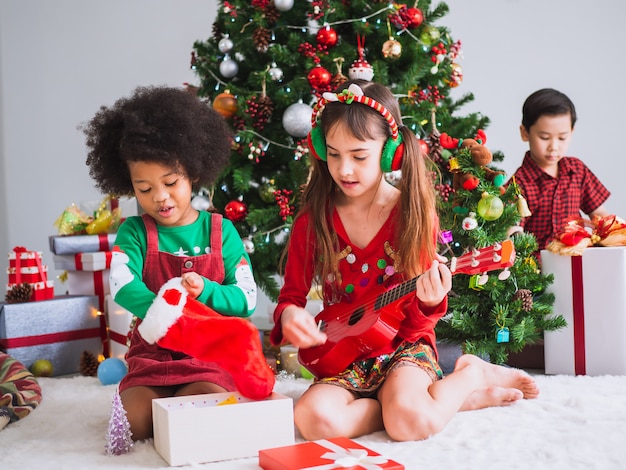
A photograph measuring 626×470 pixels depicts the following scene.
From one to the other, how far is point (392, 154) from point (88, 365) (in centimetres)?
136

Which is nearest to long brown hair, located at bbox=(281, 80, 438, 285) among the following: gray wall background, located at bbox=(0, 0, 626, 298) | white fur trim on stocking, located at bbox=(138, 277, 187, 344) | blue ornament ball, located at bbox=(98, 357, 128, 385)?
white fur trim on stocking, located at bbox=(138, 277, 187, 344)

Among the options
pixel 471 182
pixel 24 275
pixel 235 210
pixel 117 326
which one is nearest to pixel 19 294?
pixel 24 275

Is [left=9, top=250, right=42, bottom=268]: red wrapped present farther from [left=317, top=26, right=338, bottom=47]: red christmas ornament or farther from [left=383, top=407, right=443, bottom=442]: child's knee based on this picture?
[left=383, top=407, right=443, bottom=442]: child's knee

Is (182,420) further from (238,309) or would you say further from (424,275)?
(424,275)

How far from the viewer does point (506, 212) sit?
219cm

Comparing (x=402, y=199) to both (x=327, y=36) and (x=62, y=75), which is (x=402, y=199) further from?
(x=62, y=75)

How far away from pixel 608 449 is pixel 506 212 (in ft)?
3.02

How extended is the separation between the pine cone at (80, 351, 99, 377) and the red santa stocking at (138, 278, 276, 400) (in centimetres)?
94

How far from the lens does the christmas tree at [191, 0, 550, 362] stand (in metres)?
2.48

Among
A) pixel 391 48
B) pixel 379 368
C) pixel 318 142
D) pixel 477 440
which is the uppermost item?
pixel 391 48

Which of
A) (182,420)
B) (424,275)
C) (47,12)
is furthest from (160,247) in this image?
(47,12)

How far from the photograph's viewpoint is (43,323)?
8.07ft

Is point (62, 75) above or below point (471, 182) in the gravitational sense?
above

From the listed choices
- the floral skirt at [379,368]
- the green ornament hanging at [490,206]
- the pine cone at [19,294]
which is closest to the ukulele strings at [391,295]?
the floral skirt at [379,368]
